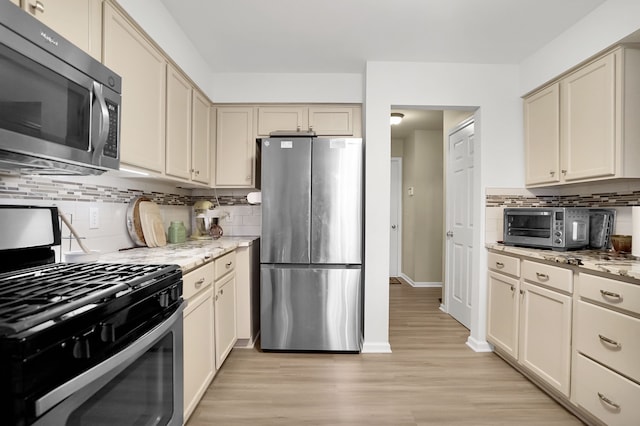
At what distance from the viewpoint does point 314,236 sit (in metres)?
2.63

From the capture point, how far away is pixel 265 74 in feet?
9.79

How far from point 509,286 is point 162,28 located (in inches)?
117

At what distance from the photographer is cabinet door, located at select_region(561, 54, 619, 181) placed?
1.95m

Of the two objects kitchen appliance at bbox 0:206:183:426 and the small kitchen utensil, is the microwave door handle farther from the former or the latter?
the small kitchen utensil

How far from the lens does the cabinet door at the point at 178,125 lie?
7.04ft

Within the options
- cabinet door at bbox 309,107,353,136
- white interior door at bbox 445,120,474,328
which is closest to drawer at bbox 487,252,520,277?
white interior door at bbox 445,120,474,328

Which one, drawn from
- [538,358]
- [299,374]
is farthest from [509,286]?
[299,374]

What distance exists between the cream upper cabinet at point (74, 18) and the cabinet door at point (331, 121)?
6.04 feet

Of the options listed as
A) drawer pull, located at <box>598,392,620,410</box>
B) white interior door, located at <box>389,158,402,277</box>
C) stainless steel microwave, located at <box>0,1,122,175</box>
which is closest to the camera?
stainless steel microwave, located at <box>0,1,122,175</box>

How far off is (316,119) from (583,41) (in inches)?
79.1

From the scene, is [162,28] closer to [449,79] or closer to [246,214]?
[246,214]

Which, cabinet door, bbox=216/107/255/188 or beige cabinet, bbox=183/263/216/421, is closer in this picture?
beige cabinet, bbox=183/263/216/421

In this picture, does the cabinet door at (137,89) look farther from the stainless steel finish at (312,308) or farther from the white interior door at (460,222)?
the white interior door at (460,222)

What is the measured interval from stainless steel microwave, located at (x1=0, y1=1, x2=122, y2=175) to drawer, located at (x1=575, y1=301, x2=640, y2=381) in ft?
7.95
